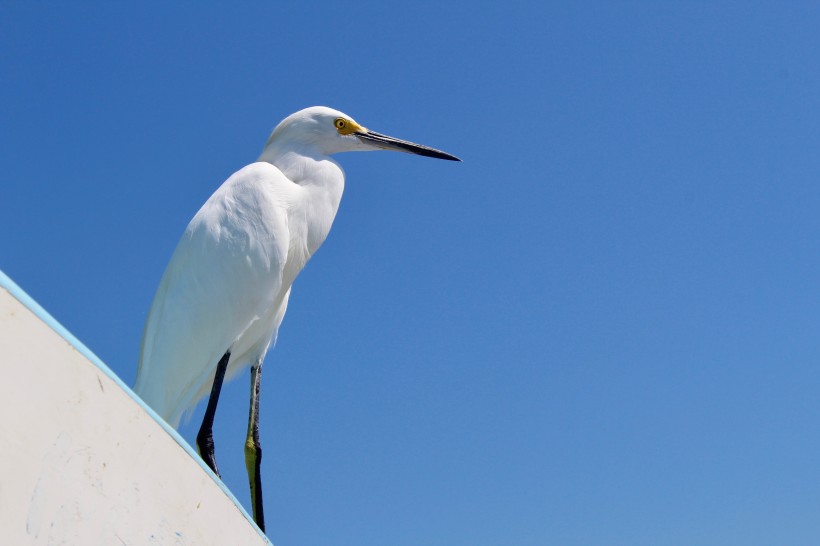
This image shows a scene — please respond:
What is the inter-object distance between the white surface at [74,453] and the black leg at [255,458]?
152 inches

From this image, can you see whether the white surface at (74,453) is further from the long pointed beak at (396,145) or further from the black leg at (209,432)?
the long pointed beak at (396,145)

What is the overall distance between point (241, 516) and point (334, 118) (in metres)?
4.43

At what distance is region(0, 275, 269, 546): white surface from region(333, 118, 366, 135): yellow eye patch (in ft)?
15.3

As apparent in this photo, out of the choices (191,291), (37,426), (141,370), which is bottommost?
(141,370)

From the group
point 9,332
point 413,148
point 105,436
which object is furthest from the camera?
point 413,148

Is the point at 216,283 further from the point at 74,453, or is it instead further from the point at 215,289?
the point at 74,453

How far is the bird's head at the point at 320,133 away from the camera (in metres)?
5.96

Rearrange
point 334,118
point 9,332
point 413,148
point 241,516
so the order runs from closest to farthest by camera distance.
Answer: point 9,332 → point 241,516 → point 334,118 → point 413,148

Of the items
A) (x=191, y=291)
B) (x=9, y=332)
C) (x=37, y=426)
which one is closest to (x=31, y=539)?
(x=37, y=426)

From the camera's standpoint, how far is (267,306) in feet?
17.7

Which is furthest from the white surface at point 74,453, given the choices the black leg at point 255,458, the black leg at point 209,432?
the black leg at point 255,458

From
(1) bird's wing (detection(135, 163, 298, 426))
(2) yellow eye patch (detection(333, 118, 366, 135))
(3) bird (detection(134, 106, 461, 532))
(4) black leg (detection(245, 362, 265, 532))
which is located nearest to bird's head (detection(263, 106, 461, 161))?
(2) yellow eye patch (detection(333, 118, 366, 135))

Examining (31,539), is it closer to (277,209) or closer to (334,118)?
(277,209)

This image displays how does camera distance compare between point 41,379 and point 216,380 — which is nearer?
point 41,379
